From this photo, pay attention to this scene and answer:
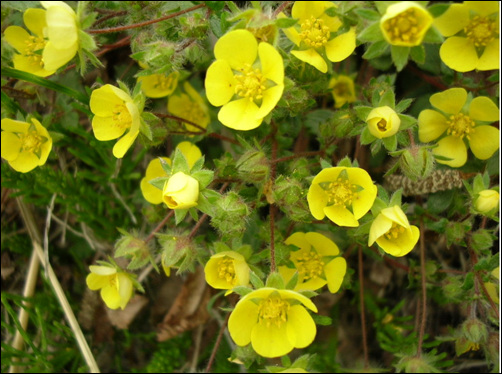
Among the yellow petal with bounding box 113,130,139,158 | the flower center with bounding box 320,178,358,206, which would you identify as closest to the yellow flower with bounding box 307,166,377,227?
the flower center with bounding box 320,178,358,206

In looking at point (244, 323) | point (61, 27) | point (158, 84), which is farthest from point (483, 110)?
point (61, 27)

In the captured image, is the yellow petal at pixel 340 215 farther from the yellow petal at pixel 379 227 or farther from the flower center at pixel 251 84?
the flower center at pixel 251 84

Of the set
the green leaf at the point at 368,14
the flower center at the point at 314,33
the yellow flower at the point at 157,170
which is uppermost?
the green leaf at the point at 368,14

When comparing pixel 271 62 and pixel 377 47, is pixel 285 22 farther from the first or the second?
pixel 377 47

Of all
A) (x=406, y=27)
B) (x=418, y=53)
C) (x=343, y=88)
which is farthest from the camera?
(x=343, y=88)

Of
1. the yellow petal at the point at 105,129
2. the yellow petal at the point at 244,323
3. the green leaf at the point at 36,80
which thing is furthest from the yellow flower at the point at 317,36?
the green leaf at the point at 36,80

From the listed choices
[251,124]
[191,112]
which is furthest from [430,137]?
[191,112]

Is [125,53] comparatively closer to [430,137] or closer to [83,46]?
[83,46]

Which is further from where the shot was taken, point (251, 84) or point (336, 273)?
point (336, 273)
